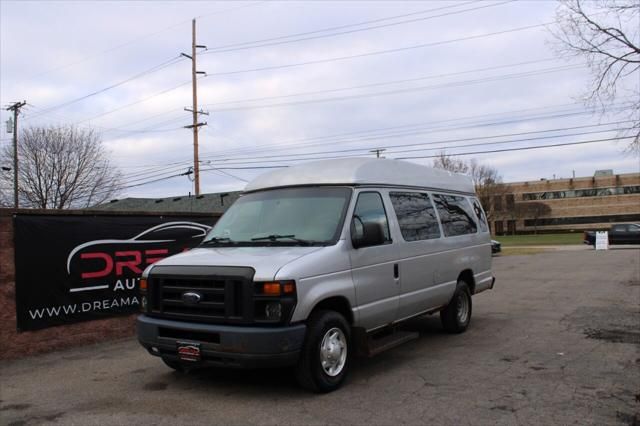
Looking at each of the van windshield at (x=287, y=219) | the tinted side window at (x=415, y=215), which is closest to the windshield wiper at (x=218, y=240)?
the van windshield at (x=287, y=219)

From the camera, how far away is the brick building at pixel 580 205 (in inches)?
3590

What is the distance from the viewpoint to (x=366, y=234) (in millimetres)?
5852

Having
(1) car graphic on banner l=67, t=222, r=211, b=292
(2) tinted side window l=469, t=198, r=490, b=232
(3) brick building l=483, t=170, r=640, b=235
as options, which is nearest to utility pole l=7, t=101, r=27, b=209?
(1) car graphic on banner l=67, t=222, r=211, b=292

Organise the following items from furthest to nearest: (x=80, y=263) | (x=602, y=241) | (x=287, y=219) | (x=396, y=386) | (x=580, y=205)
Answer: (x=580, y=205), (x=602, y=241), (x=80, y=263), (x=287, y=219), (x=396, y=386)

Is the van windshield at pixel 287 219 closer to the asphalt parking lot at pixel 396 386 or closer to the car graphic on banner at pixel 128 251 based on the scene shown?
the asphalt parking lot at pixel 396 386

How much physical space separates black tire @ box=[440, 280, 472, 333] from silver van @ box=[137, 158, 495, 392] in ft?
1.87

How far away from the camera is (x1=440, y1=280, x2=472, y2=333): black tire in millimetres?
8352

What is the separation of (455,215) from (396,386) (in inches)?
146

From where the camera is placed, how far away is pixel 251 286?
198 inches

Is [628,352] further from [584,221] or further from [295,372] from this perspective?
[584,221]

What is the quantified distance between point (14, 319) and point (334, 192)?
4.86 metres

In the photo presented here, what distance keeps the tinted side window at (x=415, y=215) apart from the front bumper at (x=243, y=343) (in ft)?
7.94

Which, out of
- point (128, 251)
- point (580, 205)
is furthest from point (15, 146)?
point (580, 205)

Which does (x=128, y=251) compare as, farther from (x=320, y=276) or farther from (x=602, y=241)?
(x=602, y=241)
